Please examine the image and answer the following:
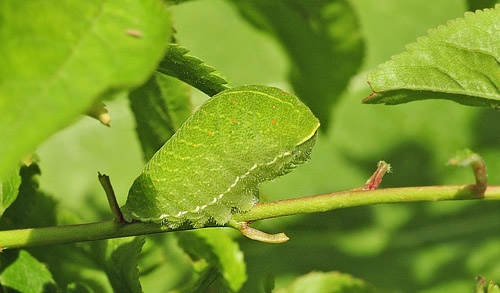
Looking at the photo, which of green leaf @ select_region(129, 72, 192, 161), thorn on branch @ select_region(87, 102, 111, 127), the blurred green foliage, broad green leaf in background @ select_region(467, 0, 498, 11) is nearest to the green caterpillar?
green leaf @ select_region(129, 72, 192, 161)

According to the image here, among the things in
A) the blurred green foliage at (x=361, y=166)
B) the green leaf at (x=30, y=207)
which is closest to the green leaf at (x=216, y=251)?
the green leaf at (x=30, y=207)

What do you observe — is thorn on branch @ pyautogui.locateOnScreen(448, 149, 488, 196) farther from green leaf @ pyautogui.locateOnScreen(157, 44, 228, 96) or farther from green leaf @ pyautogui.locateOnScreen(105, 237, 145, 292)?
green leaf @ pyautogui.locateOnScreen(105, 237, 145, 292)

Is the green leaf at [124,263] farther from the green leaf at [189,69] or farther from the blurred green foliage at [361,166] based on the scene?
the blurred green foliage at [361,166]

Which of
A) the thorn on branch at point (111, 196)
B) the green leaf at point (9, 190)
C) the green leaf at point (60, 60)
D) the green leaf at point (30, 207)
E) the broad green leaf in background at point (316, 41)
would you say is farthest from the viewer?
the broad green leaf in background at point (316, 41)

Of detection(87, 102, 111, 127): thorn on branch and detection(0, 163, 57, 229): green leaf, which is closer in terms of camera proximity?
detection(87, 102, 111, 127): thorn on branch

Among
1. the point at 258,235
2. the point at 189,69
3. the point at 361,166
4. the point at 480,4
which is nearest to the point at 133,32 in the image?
the point at 189,69

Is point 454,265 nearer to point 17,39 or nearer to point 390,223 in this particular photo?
point 390,223

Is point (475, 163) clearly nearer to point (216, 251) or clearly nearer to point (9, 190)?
point (216, 251)
